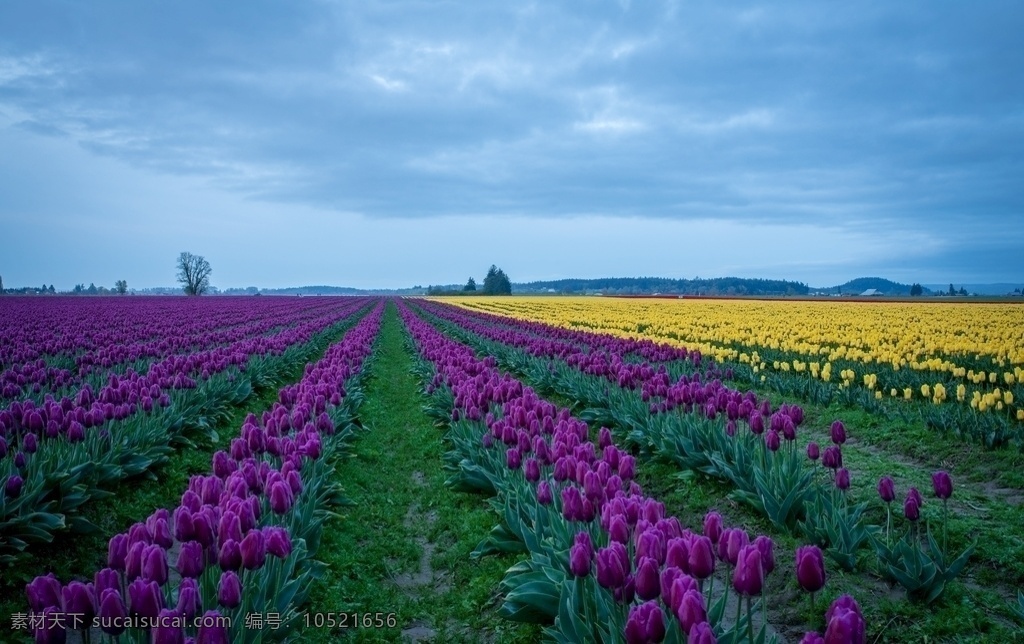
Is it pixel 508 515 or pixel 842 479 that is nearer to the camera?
pixel 842 479

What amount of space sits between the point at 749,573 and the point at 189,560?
2486 mm

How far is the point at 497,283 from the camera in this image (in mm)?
115500

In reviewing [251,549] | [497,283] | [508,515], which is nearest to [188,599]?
[251,549]

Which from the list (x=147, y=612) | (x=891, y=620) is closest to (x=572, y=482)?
(x=891, y=620)

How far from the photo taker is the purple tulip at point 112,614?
2410 millimetres

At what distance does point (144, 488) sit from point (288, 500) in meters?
3.64

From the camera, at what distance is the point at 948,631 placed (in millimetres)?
3809

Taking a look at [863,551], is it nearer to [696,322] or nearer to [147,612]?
[147,612]

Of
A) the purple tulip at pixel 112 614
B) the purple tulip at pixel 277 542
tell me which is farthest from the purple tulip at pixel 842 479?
the purple tulip at pixel 112 614

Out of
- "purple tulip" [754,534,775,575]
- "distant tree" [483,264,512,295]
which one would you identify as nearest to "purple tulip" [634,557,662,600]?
"purple tulip" [754,534,775,575]

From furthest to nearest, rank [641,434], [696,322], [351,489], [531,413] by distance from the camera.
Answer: [696,322]
[641,434]
[351,489]
[531,413]

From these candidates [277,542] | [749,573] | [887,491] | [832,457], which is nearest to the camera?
[749,573]

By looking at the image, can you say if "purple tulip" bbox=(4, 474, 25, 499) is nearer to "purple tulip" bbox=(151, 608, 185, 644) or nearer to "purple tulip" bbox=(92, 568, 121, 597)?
"purple tulip" bbox=(92, 568, 121, 597)

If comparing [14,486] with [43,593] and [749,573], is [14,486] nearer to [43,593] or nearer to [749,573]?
[43,593]
